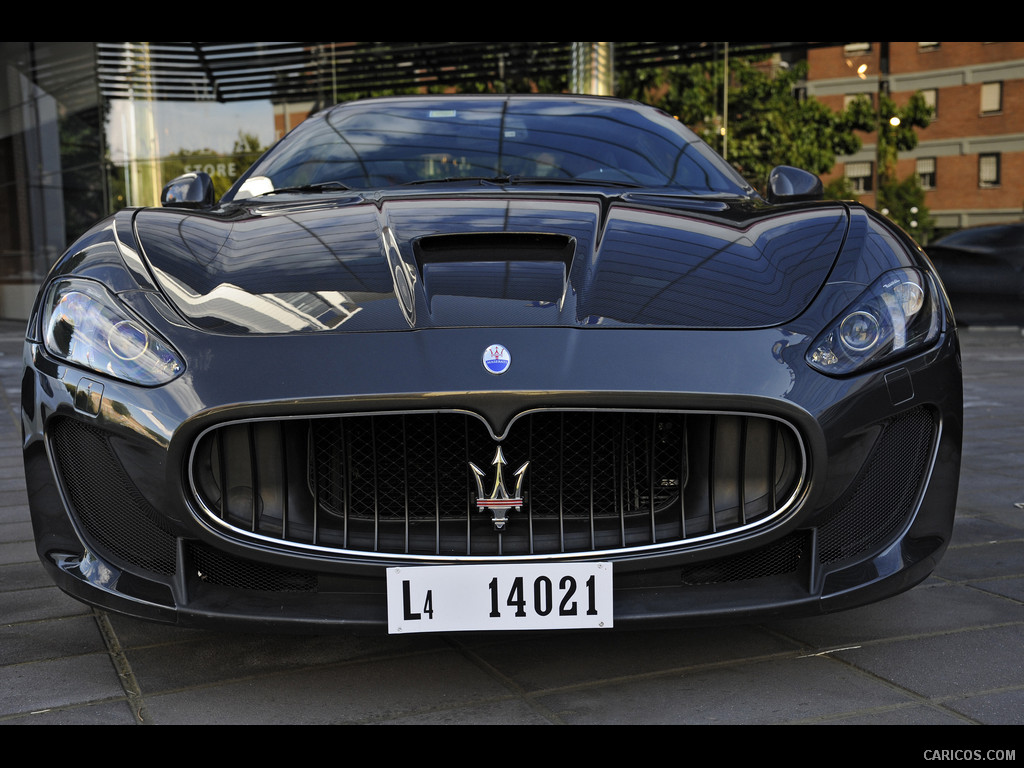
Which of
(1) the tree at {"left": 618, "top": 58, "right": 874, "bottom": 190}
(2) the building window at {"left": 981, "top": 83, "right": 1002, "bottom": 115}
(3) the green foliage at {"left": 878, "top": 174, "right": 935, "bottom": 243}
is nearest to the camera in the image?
(1) the tree at {"left": 618, "top": 58, "right": 874, "bottom": 190}

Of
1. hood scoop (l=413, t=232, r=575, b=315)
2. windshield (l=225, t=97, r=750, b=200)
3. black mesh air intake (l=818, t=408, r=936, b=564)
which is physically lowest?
black mesh air intake (l=818, t=408, r=936, b=564)

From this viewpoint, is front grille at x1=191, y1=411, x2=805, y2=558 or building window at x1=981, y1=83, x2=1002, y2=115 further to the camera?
building window at x1=981, y1=83, x2=1002, y2=115

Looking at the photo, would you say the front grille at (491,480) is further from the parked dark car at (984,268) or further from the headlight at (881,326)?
the parked dark car at (984,268)

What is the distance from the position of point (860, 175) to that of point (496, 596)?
1726 inches

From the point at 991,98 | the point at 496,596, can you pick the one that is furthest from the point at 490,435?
the point at 991,98

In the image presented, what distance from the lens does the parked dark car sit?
35.6 ft

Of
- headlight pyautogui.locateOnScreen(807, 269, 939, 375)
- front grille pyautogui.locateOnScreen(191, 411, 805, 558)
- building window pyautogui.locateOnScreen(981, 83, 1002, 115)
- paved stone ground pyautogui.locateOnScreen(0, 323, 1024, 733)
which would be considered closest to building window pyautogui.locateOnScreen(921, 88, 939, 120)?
building window pyautogui.locateOnScreen(981, 83, 1002, 115)

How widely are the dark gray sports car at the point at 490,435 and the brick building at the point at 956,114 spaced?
120 ft

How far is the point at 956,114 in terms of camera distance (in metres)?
39.4

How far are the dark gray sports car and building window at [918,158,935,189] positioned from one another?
42.8 meters

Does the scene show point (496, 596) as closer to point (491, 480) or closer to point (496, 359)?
point (491, 480)

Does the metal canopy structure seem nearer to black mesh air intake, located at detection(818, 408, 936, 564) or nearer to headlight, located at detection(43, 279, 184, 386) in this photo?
headlight, located at detection(43, 279, 184, 386)
